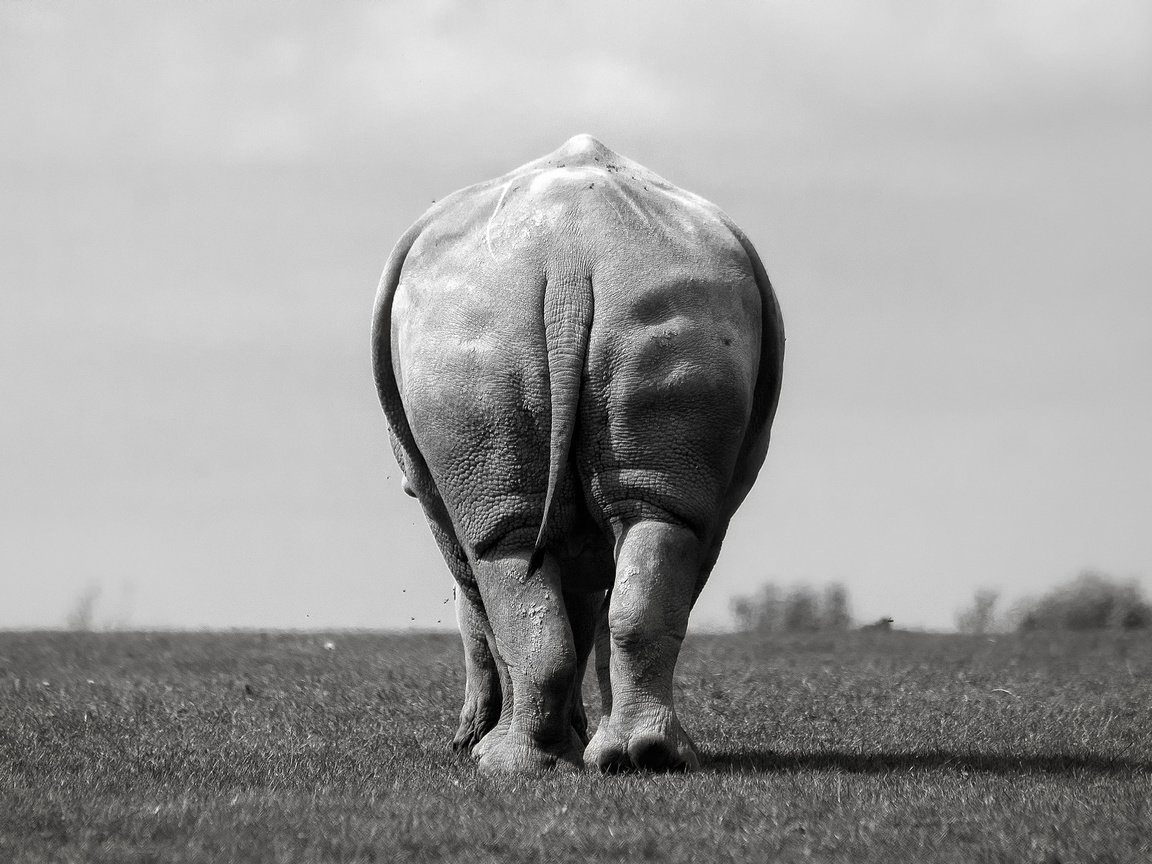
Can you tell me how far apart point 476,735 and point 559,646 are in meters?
1.88

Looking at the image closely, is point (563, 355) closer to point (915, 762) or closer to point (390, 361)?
point (390, 361)

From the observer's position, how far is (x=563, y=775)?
808 centimetres

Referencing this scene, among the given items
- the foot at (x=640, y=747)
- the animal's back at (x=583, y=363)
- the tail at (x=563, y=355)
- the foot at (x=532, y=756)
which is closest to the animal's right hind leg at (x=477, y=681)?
the foot at (x=532, y=756)

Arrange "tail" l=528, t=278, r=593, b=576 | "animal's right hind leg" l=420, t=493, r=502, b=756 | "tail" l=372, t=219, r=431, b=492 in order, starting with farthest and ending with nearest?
"animal's right hind leg" l=420, t=493, r=502, b=756 < "tail" l=372, t=219, r=431, b=492 < "tail" l=528, t=278, r=593, b=576

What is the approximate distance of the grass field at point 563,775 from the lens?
6387 millimetres

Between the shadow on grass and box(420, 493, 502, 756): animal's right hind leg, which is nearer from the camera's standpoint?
the shadow on grass

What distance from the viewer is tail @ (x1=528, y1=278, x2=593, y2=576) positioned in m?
7.95

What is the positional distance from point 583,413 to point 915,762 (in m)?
2.68

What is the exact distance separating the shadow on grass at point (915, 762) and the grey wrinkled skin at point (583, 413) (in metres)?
0.77

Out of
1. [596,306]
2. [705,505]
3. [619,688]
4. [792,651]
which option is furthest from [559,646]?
[792,651]

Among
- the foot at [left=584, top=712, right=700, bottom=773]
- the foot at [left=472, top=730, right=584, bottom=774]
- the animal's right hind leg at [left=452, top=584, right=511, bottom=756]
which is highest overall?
the foot at [left=584, top=712, right=700, bottom=773]

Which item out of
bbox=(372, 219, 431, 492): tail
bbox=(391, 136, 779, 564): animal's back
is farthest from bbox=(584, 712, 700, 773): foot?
bbox=(372, 219, 431, 492): tail

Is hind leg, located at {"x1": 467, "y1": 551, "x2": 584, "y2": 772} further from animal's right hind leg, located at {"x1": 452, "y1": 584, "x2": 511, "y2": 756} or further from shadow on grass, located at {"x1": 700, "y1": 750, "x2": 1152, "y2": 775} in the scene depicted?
animal's right hind leg, located at {"x1": 452, "y1": 584, "x2": 511, "y2": 756}

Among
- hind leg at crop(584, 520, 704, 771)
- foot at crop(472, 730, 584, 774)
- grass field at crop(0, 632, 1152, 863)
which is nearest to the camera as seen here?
grass field at crop(0, 632, 1152, 863)
